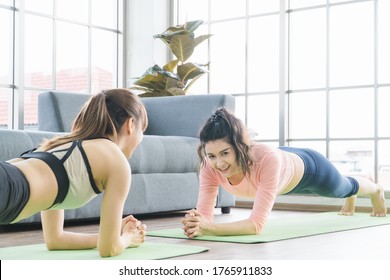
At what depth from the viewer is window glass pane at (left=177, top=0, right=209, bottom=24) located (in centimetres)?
558

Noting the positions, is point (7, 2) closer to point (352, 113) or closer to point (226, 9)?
point (226, 9)

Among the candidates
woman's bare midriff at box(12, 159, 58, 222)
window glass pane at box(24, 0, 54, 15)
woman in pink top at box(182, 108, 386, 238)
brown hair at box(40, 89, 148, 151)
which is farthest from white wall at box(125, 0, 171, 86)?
woman's bare midriff at box(12, 159, 58, 222)

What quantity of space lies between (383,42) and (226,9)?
1.50 metres

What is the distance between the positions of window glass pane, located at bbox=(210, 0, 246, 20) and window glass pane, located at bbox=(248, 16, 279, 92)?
15cm

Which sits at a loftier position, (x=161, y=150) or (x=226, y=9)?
(x=226, y=9)

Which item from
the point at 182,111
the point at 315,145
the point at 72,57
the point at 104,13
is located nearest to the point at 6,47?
the point at 72,57

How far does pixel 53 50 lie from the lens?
5062 mm

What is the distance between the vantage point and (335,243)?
2521 mm

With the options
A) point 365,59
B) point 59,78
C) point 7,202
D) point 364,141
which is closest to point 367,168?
point 364,141

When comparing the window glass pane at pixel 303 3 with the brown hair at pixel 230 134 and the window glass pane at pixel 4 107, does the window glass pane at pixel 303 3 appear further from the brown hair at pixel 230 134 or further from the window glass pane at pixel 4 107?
the brown hair at pixel 230 134

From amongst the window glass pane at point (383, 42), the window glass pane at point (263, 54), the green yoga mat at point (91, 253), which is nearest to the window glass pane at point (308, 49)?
the window glass pane at point (263, 54)

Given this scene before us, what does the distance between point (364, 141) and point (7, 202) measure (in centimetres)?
342

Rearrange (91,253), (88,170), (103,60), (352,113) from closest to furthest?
1. (88,170)
2. (91,253)
3. (352,113)
4. (103,60)

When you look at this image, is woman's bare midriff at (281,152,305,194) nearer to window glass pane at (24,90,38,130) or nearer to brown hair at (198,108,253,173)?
brown hair at (198,108,253,173)
